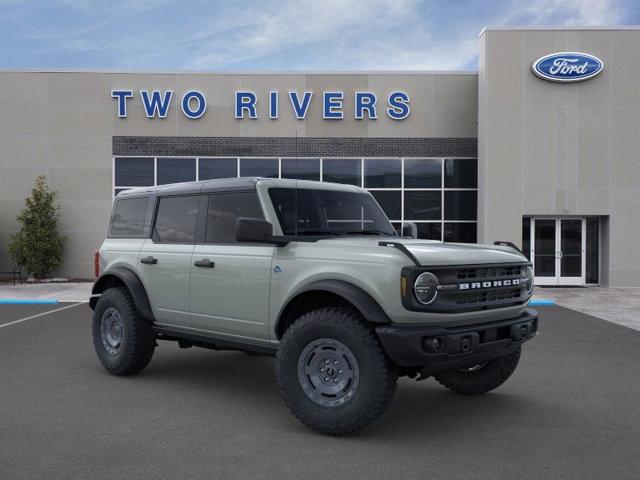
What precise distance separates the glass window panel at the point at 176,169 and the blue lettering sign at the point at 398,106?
22.2ft

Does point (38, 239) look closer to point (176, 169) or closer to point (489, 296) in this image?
point (176, 169)

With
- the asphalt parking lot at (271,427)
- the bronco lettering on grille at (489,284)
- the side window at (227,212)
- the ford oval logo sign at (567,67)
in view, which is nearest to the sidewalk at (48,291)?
the asphalt parking lot at (271,427)

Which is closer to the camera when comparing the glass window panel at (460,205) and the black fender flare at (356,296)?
the black fender flare at (356,296)

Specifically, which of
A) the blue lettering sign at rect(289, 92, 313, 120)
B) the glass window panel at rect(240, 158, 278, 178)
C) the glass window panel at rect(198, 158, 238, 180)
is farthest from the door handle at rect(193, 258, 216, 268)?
the blue lettering sign at rect(289, 92, 313, 120)

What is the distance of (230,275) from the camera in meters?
5.44

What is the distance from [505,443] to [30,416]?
3840 millimetres

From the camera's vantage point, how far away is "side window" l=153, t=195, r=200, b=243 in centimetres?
607

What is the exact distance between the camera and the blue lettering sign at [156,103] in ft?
65.2

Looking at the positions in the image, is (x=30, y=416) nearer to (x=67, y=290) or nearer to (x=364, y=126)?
(x=67, y=290)

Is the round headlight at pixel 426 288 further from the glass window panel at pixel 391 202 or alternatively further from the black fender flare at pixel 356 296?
the glass window panel at pixel 391 202

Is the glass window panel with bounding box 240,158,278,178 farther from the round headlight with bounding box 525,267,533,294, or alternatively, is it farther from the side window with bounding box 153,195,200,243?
the round headlight with bounding box 525,267,533,294

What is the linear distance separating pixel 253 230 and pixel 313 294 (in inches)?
29.6

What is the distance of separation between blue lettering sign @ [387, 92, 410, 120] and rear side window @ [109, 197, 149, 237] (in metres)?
14.2

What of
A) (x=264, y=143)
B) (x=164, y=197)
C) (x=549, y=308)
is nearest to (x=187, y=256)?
(x=164, y=197)
